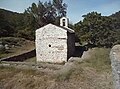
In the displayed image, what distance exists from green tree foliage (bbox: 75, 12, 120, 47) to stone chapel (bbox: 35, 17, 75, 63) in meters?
8.27

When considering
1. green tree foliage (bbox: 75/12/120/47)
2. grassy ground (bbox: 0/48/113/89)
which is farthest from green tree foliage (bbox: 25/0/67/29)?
grassy ground (bbox: 0/48/113/89)

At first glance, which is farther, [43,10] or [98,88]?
[43,10]

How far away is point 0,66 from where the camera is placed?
16.3 metres

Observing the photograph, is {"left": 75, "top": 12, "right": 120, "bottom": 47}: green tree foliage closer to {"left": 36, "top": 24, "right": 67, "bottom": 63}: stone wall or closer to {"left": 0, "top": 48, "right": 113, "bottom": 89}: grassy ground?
{"left": 36, "top": 24, "right": 67, "bottom": 63}: stone wall

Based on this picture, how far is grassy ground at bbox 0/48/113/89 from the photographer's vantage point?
10834 mm

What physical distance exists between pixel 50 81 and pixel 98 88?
2.92 metres

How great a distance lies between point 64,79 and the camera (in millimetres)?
11695

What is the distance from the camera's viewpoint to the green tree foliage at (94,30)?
104 ft

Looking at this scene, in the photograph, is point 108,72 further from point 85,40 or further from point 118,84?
point 85,40

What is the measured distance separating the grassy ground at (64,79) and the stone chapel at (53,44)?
8709mm

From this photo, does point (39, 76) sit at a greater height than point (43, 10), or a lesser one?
lesser

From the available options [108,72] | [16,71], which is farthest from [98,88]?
[16,71]

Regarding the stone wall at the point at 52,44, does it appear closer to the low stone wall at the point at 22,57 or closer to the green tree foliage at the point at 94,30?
the low stone wall at the point at 22,57

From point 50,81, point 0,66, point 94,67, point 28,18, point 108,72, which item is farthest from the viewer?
point 28,18
